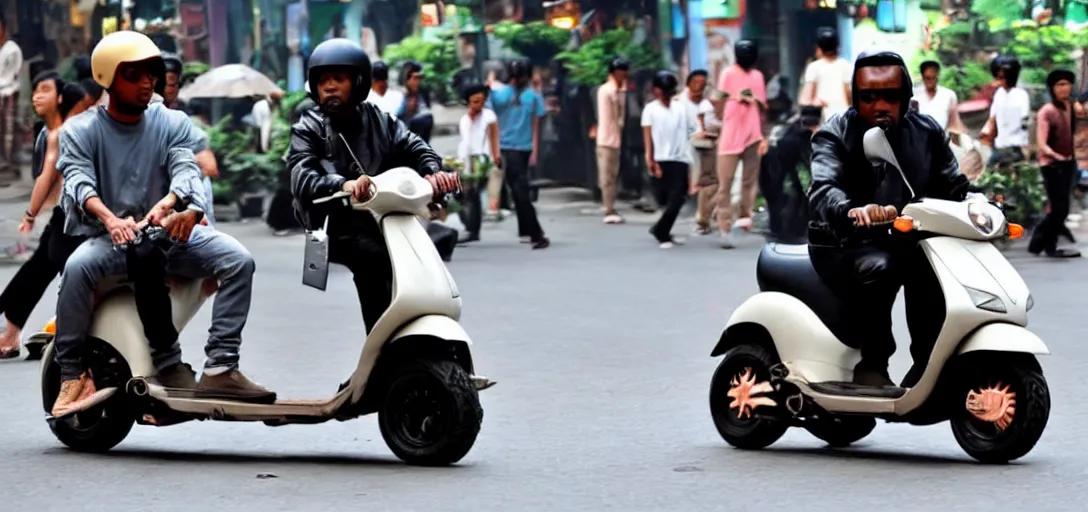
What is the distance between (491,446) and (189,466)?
122cm

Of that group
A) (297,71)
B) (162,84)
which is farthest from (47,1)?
(162,84)

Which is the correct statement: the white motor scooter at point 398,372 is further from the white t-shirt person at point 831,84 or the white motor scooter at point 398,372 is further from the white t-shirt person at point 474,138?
the white t-shirt person at point 474,138

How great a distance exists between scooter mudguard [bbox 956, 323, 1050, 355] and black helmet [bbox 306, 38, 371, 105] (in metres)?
2.33

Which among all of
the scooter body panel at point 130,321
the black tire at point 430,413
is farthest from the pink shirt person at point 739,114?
the black tire at point 430,413

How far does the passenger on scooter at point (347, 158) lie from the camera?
840 centimetres

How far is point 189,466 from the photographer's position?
830 centimetres

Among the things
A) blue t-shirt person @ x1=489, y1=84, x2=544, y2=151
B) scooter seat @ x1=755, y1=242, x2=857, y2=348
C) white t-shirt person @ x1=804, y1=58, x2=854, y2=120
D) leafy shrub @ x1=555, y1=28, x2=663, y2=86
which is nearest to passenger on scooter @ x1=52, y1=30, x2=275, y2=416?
scooter seat @ x1=755, y1=242, x2=857, y2=348

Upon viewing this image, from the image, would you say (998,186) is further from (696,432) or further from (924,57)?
(696,432)

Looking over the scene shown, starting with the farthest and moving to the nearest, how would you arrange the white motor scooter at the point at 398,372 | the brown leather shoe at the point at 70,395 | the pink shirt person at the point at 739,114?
the pink shirt person at the point at 739,114
the brown leather shoe at the point at 70,395
the white motor scooter at the point at 398,372

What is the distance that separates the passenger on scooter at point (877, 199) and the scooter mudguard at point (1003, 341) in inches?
12.8

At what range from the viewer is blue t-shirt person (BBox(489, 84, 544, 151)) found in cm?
2206

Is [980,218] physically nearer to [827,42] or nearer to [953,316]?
[953,316]

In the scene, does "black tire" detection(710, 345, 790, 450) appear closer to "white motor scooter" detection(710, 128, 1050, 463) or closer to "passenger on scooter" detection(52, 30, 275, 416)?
"white motor scooter" detection(710, 128, 1050, 463)

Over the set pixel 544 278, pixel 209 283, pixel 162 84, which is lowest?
pixel 544 278
